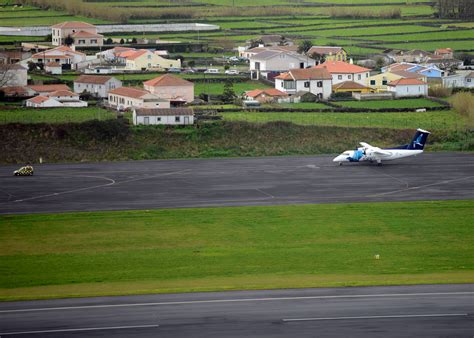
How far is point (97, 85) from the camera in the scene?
108250 mm

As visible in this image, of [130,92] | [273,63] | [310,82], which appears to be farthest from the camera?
[273,63]

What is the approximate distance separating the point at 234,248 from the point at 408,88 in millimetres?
58692

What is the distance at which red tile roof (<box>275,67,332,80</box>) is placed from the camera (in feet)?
357

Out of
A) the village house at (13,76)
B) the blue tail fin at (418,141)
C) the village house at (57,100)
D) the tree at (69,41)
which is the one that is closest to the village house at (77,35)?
the tree at (69,41)

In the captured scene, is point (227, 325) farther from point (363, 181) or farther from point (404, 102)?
point (404, 102)

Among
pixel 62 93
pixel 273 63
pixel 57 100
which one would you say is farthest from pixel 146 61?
pixel 57 100

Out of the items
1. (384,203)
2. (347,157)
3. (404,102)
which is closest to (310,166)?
(347,157)

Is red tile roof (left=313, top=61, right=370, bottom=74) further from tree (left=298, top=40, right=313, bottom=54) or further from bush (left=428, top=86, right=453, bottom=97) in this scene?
tree (left=298, top=40, right=313, bottom=54)

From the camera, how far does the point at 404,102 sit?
106 metres

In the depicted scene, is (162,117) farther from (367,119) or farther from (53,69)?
(53,69)

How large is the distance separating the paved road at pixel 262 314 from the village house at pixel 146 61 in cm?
8238

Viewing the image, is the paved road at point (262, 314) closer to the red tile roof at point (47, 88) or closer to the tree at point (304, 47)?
the red tile roof at point (47, 88)

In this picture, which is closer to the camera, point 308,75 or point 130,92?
point 130,92

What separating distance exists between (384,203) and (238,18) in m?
112
